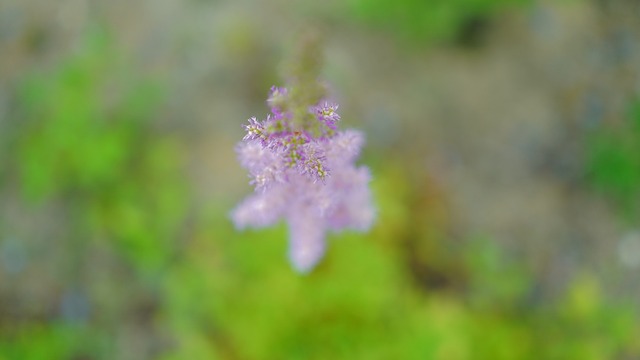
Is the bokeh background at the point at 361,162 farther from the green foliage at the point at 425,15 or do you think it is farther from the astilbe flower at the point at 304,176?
the astilbe flower at the point at 304,176

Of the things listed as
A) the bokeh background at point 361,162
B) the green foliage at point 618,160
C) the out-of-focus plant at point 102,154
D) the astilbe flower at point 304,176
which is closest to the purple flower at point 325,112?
the astilbe flower at point 304,176

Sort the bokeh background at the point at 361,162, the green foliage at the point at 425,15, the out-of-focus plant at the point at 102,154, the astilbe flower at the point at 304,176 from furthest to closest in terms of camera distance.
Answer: the green foliage at the point at 425,15 → the out-of-focus plant at the point at 102,154 → the bokeh background at the point at 361,162 → the astilbe flower at the point at 304,176

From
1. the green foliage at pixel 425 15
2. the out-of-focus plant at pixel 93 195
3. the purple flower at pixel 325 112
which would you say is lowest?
the purple flower at pixel 325 112

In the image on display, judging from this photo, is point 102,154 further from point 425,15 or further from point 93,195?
point 425,15

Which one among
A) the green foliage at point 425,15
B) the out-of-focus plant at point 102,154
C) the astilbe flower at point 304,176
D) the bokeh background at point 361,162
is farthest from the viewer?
the green foliage at point 425,15

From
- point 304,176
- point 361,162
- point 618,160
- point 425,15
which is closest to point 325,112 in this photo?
point 304,176

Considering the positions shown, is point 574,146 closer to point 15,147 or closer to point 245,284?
point 245,284
